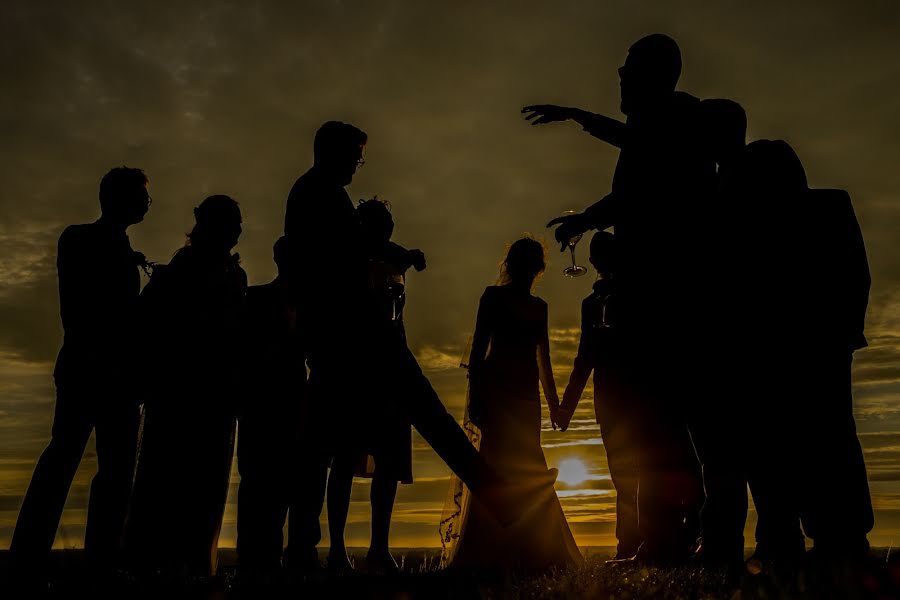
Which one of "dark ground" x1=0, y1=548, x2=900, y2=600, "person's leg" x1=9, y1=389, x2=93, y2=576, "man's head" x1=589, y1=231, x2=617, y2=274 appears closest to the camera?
"dark ground" x1=0, y1=548, x2=900, y2=600

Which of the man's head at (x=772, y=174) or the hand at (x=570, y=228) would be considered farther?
the hand at (x=570, y=228)

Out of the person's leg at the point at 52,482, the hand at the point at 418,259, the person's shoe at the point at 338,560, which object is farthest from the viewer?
the hand at the point at 418,259

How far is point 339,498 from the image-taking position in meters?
5.77

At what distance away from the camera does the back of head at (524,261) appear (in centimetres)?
721

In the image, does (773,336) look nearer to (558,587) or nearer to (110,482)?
(558,587)

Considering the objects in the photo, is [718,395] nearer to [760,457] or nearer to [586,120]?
[760,457]

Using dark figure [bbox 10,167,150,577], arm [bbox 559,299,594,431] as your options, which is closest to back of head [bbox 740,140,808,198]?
arm [bbox 559,299,594,431]

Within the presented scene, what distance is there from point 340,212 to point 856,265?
279 centimetres

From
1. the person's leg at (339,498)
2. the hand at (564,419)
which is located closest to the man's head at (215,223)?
the person's leg at (339,498)

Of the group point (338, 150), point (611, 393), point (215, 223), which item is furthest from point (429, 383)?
point (611, 393)

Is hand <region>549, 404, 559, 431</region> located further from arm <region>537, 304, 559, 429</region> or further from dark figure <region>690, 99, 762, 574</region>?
dark figure <region>690, 99, 762, 574</region>

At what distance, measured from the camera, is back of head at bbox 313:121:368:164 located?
5.01 meters

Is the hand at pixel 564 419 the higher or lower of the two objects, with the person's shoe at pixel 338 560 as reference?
higher

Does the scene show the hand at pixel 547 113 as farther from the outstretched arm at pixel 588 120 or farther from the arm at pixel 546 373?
the arm at pixel 546 373
